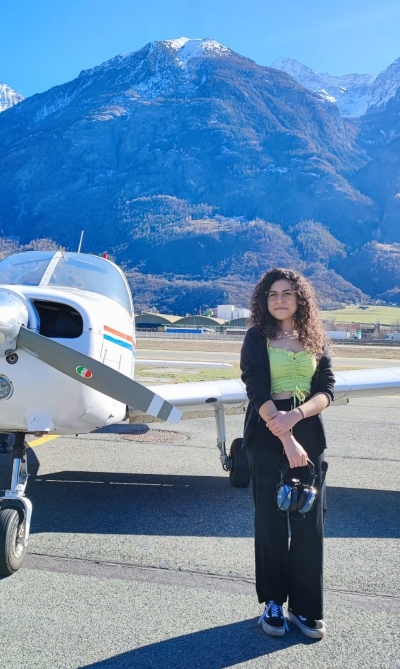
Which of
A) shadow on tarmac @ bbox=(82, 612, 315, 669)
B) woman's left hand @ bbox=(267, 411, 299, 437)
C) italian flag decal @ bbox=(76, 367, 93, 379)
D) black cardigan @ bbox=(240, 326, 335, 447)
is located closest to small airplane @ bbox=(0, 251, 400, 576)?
italian flag decal @ bbox=(76, 367, 93, 379)

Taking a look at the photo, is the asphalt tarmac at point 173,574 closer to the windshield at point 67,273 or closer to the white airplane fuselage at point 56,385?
the white airplane fuselage at point 56,385

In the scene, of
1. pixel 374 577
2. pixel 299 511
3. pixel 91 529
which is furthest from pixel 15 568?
pixel 374 577

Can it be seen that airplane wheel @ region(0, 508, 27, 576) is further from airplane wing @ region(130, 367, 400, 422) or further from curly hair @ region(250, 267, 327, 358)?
curly hair @ region(250, 267, 327, 358)

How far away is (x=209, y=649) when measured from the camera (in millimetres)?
2982

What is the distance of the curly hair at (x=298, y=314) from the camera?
133 inches

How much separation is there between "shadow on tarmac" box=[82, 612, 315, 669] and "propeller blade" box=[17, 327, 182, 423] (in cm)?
134

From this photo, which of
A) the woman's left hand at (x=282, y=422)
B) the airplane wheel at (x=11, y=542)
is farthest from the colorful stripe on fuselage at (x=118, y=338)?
the woman's left hand at (x=282, y=422)

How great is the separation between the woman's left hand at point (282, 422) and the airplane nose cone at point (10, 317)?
179 centimetres

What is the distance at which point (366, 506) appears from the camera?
548cm

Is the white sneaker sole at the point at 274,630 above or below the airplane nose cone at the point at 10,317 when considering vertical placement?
below

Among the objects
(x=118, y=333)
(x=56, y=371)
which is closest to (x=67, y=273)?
(x=118, y=333)

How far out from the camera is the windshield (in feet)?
17.7

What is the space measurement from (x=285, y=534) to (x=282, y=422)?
0.66m

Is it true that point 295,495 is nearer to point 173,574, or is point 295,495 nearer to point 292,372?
point 292,372
